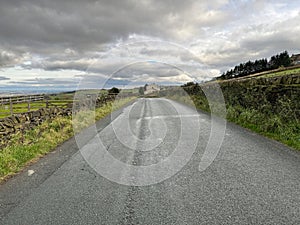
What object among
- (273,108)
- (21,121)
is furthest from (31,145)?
(273,108)

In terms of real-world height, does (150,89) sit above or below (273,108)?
above

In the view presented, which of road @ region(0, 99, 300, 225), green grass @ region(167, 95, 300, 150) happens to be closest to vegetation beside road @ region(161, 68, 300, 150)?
green grass @ region(167, 95, 300, 150)

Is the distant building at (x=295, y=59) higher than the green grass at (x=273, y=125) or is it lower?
higher

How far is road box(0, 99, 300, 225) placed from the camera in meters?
3.15

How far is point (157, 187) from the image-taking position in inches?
161

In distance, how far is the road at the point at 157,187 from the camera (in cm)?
315

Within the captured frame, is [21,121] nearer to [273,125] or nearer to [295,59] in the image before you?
[273,125]

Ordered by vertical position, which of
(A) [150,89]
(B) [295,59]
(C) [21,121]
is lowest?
(C) [21,121]


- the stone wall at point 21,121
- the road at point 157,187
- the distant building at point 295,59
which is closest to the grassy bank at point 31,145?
the stone wall at point 21,121

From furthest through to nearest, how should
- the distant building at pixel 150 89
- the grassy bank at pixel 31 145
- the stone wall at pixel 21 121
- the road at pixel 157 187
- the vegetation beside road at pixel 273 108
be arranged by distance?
the distant building at pixel 150 89 → the vegetation beside road at pixel 273 108 → the stone wall at pixel 21 121 → the grassy bank at pixel 31 145 → the road at pixel 157 187

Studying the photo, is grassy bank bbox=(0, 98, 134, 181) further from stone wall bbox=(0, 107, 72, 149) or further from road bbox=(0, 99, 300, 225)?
road bbox=(0, 99, 300, 225)

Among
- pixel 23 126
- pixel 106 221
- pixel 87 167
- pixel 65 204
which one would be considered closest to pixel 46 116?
pixel 23 126

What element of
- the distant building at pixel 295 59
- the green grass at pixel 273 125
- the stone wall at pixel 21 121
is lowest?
the green grass at pixel 273 125

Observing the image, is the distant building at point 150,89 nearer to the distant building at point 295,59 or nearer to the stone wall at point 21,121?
the distant building at point 295,59
